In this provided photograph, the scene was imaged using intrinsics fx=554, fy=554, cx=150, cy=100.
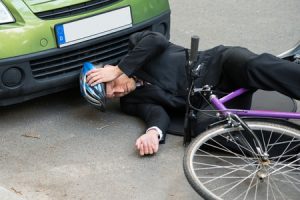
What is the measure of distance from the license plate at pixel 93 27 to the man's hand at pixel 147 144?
88cm

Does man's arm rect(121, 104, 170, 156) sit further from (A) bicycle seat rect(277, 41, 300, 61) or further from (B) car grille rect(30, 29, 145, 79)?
(A) bicycle seat rect(277, 41, 300, 61)

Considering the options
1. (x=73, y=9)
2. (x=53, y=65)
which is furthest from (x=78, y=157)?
(x=73, y=9)

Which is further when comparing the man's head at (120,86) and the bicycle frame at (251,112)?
the man's head at (120,86)

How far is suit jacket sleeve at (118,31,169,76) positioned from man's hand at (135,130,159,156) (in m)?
0.46

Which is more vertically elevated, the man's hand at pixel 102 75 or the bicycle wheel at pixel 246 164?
the man's hand at pixel 102 75

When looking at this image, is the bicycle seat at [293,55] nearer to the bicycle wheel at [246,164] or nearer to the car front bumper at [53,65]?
the bicycle wheel at [246,164]

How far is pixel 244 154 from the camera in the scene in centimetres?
324

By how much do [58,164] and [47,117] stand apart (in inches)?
26.5

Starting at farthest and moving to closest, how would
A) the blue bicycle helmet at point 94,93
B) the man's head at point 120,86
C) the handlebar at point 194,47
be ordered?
1. the man's head at point 120,86
2. the blue bicycle helmet at point 94,93
3. the handlebar at point 194,47

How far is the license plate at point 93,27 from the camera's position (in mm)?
3900

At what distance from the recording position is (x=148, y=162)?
3.62m

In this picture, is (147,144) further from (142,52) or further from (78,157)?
(142,52)

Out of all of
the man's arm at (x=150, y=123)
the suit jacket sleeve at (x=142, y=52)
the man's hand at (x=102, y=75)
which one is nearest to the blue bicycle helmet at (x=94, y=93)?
the man's hand at (x=102, y=75)

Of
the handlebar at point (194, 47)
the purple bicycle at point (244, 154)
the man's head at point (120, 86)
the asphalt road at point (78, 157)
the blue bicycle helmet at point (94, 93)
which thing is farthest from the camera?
the man's head at point (120, 86)
